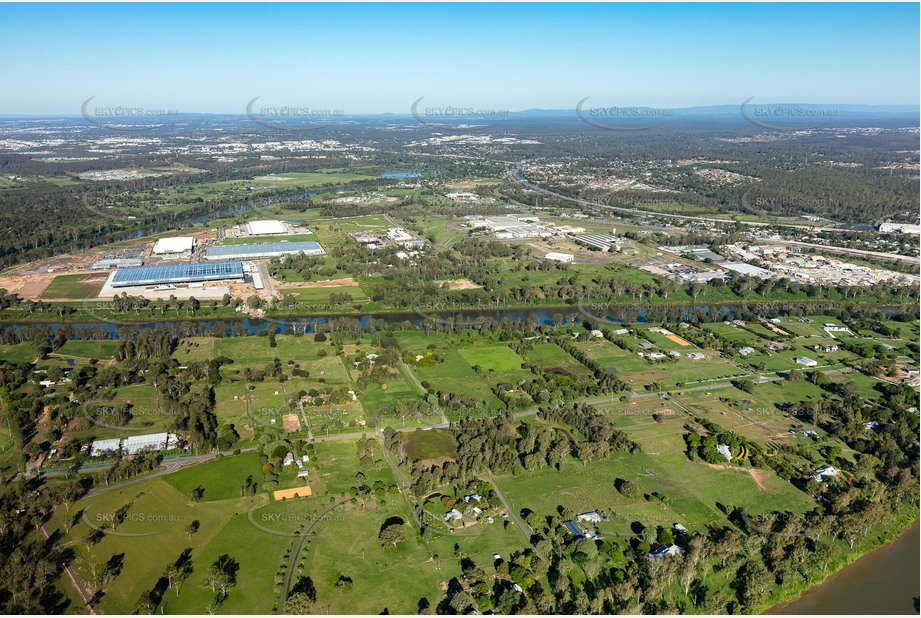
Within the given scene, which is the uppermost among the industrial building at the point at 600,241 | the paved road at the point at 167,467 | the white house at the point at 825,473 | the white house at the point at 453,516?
the industrial building at the point at 600,241

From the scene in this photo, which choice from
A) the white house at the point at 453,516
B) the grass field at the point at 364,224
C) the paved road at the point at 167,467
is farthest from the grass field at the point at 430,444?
the grass field at the point at 364,224

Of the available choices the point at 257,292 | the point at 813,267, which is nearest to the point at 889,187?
the point at 813,267

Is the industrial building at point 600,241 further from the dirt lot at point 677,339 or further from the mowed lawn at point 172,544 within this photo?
the mowed lawn at point 172,544

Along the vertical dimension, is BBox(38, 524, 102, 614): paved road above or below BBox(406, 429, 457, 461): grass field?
below

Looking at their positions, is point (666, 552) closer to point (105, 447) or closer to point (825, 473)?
point (825, 473)

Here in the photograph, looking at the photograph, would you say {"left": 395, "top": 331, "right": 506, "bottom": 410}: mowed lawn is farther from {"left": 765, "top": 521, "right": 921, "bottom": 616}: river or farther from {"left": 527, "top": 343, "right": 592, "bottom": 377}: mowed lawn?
{"left": 765, "top": 521, "right": 921, "bottom": 616}: river

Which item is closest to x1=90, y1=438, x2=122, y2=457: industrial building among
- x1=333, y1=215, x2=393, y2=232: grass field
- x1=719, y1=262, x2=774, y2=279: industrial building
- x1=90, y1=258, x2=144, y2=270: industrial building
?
x1=90, y1=258, x2=144, y2=270: industrial building
